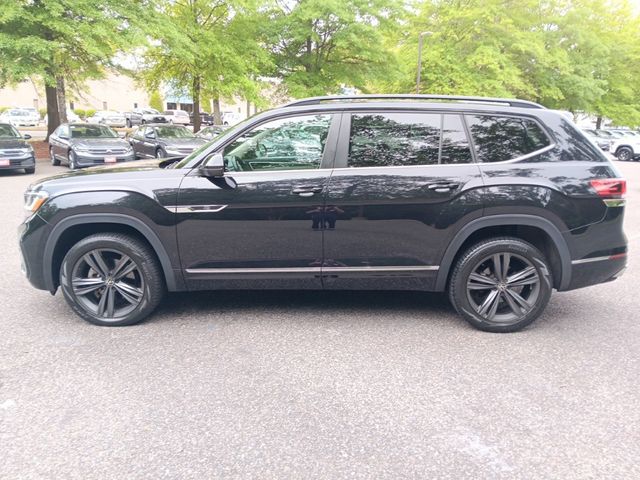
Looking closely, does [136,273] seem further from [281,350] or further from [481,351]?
[481,351]

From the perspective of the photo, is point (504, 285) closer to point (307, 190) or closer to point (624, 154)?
point (307, 190)

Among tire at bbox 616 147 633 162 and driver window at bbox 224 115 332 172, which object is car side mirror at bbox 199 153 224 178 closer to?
driver window at bbox 224 115 332 172

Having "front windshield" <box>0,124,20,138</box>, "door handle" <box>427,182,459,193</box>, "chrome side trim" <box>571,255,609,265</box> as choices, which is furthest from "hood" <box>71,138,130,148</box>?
"chrome side trim" <box>571,255,609,265</box>

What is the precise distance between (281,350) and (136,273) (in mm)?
1406

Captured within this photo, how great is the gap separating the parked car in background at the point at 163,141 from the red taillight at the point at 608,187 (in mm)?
13651

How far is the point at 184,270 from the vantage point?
382 cm

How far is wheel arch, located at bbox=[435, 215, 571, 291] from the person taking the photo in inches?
145

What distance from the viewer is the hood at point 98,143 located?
14.8 m

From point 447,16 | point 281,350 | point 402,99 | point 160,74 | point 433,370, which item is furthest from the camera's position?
point 447,16

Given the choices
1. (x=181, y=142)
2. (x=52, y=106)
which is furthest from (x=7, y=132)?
(x=52, y=106)

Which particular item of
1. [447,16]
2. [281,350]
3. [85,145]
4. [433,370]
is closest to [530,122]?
[433,370]

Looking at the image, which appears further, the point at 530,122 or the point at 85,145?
the point at 85,145

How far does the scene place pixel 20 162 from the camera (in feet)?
44.9

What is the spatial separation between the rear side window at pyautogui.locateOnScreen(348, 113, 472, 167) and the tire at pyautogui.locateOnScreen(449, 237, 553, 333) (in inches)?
29.9
